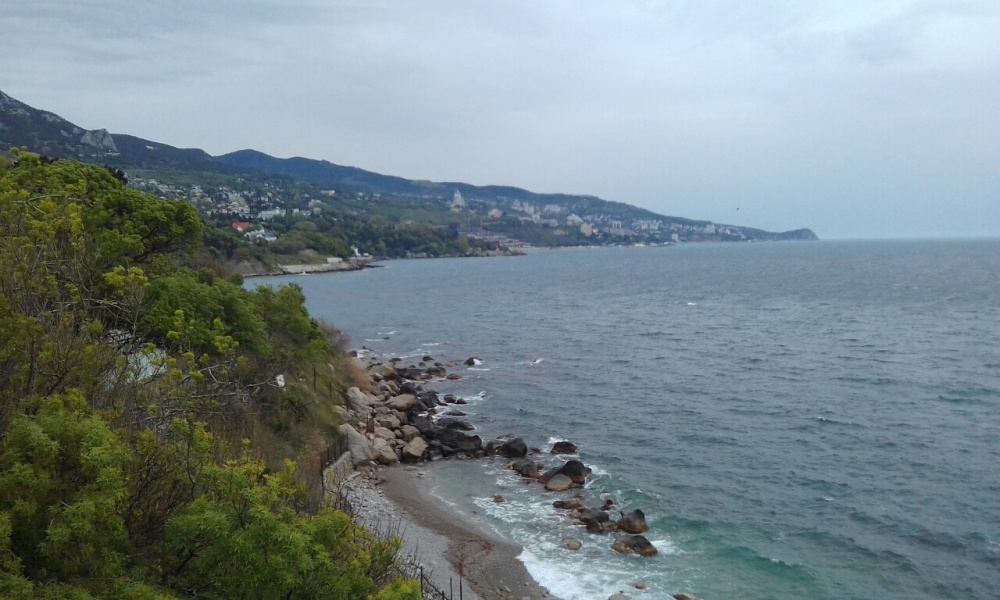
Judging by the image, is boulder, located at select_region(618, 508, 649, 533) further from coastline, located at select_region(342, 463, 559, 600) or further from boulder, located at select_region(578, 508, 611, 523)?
coastline, located at select_region(342, 463, 559, 600)

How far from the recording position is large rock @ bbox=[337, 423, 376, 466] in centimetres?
2600

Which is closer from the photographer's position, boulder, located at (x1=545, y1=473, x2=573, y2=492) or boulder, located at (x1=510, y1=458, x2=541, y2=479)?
boulder, located at (x1=545, y1=473, x2=573, y2=492)

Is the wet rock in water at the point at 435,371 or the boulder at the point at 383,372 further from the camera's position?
the wet rock in water at the point at 435,371

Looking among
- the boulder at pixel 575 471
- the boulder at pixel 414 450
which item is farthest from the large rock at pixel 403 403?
the boulder at pixel 575 471

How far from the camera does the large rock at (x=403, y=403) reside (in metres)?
34.3

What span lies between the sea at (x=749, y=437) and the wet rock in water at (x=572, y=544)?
0.34 m

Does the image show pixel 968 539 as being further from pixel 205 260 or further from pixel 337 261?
pixel 337 261

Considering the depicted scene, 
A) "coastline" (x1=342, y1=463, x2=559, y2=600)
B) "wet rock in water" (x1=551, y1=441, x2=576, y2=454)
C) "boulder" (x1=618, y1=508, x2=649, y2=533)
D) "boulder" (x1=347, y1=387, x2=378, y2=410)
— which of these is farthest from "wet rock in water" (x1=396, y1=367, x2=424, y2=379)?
"boulder" (x1=618, y1=508, x2=649, y2=533)

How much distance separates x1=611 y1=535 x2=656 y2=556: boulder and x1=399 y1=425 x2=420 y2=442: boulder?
12.7 meters

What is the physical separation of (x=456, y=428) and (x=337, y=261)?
12387cm

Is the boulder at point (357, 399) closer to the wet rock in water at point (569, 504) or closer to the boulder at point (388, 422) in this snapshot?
the boulder at point (388, 422)

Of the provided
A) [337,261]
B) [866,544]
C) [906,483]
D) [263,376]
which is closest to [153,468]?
[263,376]

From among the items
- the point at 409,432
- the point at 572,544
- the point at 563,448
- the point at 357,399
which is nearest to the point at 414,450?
the point at 409,432

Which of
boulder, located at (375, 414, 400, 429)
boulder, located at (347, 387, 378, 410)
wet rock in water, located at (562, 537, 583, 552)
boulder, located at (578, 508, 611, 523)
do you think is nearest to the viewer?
wet rock in water, located at (562, 537, 583, 552)
